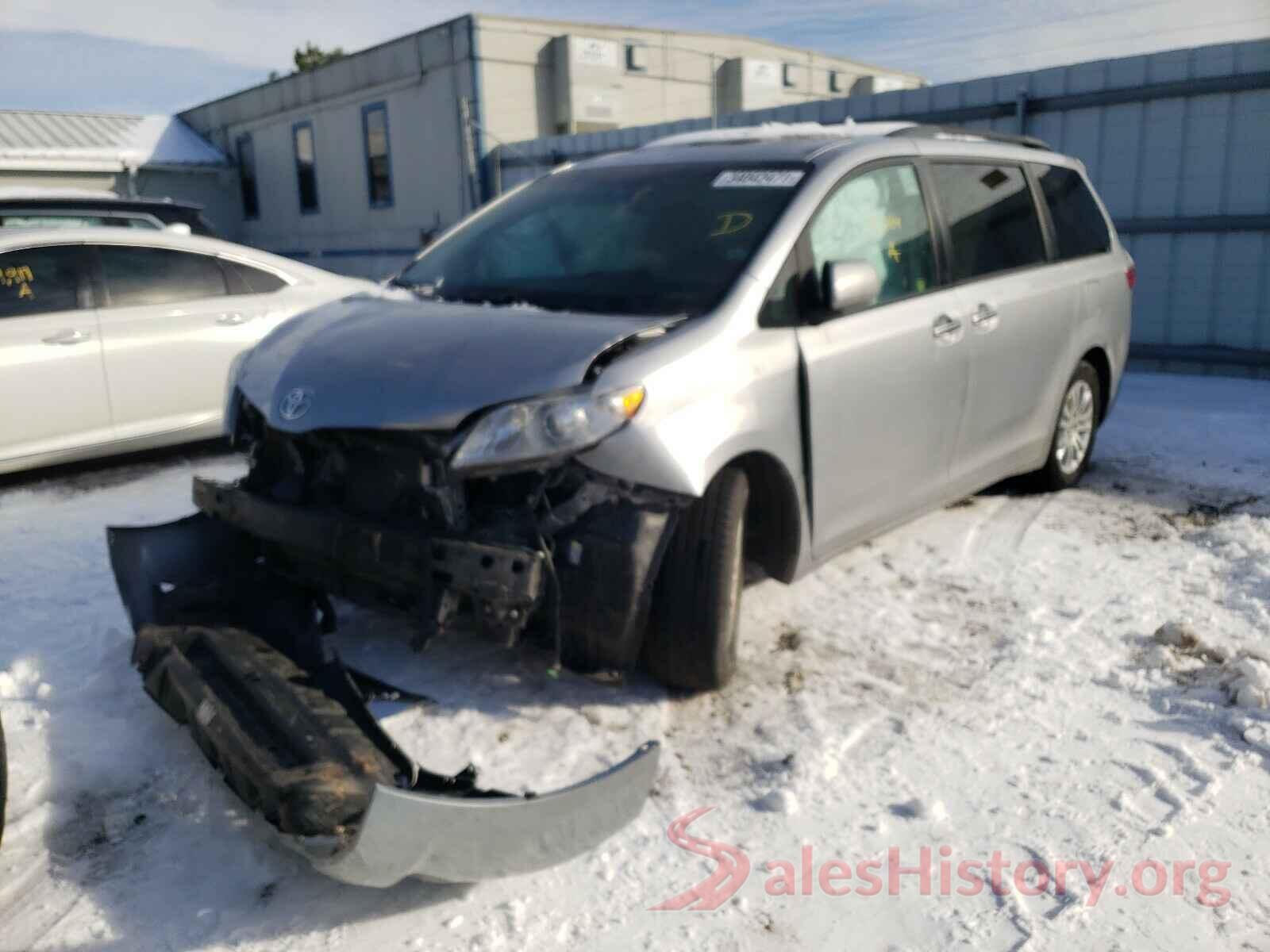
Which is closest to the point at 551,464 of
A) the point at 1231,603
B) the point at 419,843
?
the point at 419,843

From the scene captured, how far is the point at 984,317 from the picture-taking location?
171 inches

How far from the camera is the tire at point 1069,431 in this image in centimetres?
530

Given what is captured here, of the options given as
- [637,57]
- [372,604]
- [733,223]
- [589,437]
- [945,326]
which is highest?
[637,57]

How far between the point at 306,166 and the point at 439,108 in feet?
16.3

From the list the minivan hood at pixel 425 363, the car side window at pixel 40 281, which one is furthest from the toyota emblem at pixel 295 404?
the car side window at pixel 40 281

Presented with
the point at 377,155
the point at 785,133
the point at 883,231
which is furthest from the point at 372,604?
the point at 377,155

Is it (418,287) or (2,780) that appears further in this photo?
(418,287)

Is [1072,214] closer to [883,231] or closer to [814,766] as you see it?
A: [883,231]

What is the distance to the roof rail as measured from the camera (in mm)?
4367

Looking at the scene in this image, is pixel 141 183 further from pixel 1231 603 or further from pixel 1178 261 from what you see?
pixel 1231 603

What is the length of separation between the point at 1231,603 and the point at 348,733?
3313mm

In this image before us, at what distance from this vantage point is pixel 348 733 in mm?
2654

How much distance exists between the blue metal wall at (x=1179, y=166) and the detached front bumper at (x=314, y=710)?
27.1 ft

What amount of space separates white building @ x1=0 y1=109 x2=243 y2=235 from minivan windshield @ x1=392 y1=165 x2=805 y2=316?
18.4 metres
